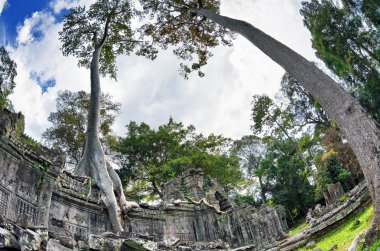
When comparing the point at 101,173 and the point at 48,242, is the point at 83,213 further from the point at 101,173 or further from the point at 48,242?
the point at 48,242

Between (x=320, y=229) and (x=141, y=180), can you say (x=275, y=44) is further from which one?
(x=141, y=180)

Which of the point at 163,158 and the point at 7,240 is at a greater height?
the point at 163,158

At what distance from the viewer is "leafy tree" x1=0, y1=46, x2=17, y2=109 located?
1334cm

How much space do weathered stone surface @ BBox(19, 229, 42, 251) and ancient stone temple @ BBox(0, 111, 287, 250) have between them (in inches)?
1.4

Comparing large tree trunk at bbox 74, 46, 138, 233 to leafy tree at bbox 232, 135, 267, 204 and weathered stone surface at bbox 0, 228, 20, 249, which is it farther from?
leafy tree at bbox 232, 135, 267, 204

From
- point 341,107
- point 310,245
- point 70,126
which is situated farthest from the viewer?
point 70,126

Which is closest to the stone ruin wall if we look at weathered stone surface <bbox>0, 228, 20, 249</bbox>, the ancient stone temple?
the ancient stone temple

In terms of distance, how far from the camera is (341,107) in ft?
19.4

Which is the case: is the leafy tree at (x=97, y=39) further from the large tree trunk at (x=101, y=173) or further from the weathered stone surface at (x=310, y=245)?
the weathered stone surface at (x=310, y=245)

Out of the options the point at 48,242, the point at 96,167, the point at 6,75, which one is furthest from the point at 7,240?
the point at 6,75

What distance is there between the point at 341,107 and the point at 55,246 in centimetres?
527

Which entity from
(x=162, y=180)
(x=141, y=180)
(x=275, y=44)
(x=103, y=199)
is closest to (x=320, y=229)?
(x=275, y=44)

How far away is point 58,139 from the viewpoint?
2169cm

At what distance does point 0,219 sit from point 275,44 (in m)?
6.59
